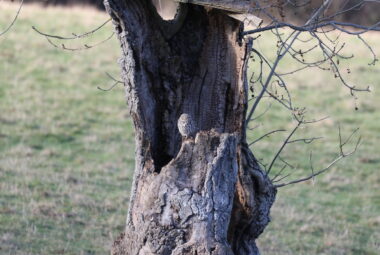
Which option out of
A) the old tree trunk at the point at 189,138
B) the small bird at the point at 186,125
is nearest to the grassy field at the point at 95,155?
the old tree trunk at the point at 189,138

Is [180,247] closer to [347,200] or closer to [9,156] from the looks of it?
[347,200]

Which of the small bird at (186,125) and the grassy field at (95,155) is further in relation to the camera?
the grassy field at (95,155)

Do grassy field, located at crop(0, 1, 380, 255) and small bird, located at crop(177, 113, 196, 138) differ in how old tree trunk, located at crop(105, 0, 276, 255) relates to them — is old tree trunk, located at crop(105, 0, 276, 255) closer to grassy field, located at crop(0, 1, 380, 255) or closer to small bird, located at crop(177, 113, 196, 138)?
small bird, located at crop(177, 113, 196, 138)

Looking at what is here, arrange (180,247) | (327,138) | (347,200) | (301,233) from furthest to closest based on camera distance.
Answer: (327,138) < (347,200) < (301,233) < (180,247)

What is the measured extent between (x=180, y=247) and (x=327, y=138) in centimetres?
1058

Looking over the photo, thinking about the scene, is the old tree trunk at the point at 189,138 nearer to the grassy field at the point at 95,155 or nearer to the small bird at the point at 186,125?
the small bird at the point at 186,125

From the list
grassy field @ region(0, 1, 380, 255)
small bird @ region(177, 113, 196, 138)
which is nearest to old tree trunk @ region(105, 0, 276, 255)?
small bird @ region(177, 113, 196, 138)

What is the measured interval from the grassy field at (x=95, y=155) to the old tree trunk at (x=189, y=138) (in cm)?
102

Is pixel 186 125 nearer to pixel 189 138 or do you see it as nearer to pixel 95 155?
pixel 189 138

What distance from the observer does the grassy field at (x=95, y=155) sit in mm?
9430

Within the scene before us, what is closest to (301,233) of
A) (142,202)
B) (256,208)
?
(256,208)

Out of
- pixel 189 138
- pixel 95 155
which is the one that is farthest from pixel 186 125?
pixel 95 155

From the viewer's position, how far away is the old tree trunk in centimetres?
523

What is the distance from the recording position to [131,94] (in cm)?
551
